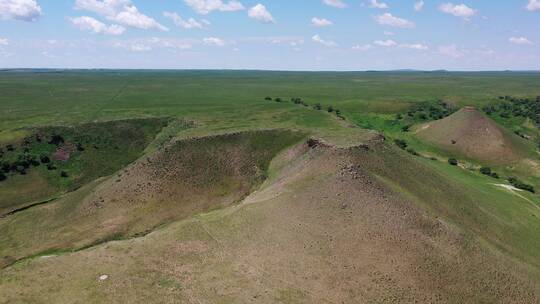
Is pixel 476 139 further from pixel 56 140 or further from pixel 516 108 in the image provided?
pixel 56 140

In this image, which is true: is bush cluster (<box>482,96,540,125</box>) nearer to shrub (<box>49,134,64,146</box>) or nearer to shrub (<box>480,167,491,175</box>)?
shrub (<box>480,167,491,175</box>)

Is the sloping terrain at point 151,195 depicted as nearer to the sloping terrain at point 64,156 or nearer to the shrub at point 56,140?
the sloping terrain at point 64,156

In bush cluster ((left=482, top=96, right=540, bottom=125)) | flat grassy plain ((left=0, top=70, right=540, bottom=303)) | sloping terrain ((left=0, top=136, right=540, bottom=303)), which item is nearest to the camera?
sloping terrain ((left=0, top=136, right=540, bottom=303))

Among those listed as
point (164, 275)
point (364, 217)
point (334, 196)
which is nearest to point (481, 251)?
point (364, 217)

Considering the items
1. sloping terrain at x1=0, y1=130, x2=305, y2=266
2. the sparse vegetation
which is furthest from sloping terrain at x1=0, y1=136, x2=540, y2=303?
the sparse vegetation

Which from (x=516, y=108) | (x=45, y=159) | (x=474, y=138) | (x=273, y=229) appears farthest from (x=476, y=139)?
(x=45, y=159)

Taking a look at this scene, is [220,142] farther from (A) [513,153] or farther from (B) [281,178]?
(A) [513,153]
